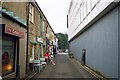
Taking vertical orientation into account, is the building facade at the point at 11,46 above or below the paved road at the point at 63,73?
above

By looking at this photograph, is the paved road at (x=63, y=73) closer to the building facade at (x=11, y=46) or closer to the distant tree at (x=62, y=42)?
the building facade at (x=11, y=46)

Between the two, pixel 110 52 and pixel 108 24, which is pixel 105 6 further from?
pixel 110 52

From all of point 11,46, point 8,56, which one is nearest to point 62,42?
point 11,46

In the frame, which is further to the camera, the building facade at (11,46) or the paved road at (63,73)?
the paved road at (63,73)

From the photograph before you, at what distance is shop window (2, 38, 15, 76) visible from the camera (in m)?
11.2

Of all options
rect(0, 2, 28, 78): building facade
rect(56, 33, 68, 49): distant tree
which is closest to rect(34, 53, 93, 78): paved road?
rect(0, 2, 28, 78): building facade

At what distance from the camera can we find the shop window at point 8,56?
1120cm

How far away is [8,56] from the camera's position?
Answer: 12016 millimetres

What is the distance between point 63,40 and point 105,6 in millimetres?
100274

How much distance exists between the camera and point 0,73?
34.4 feet

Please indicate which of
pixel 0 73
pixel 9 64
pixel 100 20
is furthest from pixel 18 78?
pixel 100 20

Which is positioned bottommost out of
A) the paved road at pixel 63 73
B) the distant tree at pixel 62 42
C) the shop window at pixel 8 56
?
the paved road at pixel 63 73

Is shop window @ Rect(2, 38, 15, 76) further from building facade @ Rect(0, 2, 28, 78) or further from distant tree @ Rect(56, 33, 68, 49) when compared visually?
distant tree @ Rect(56, 33, 68, 49)

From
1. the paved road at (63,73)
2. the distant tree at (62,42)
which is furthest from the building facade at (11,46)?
the distant tree at (62,42)
